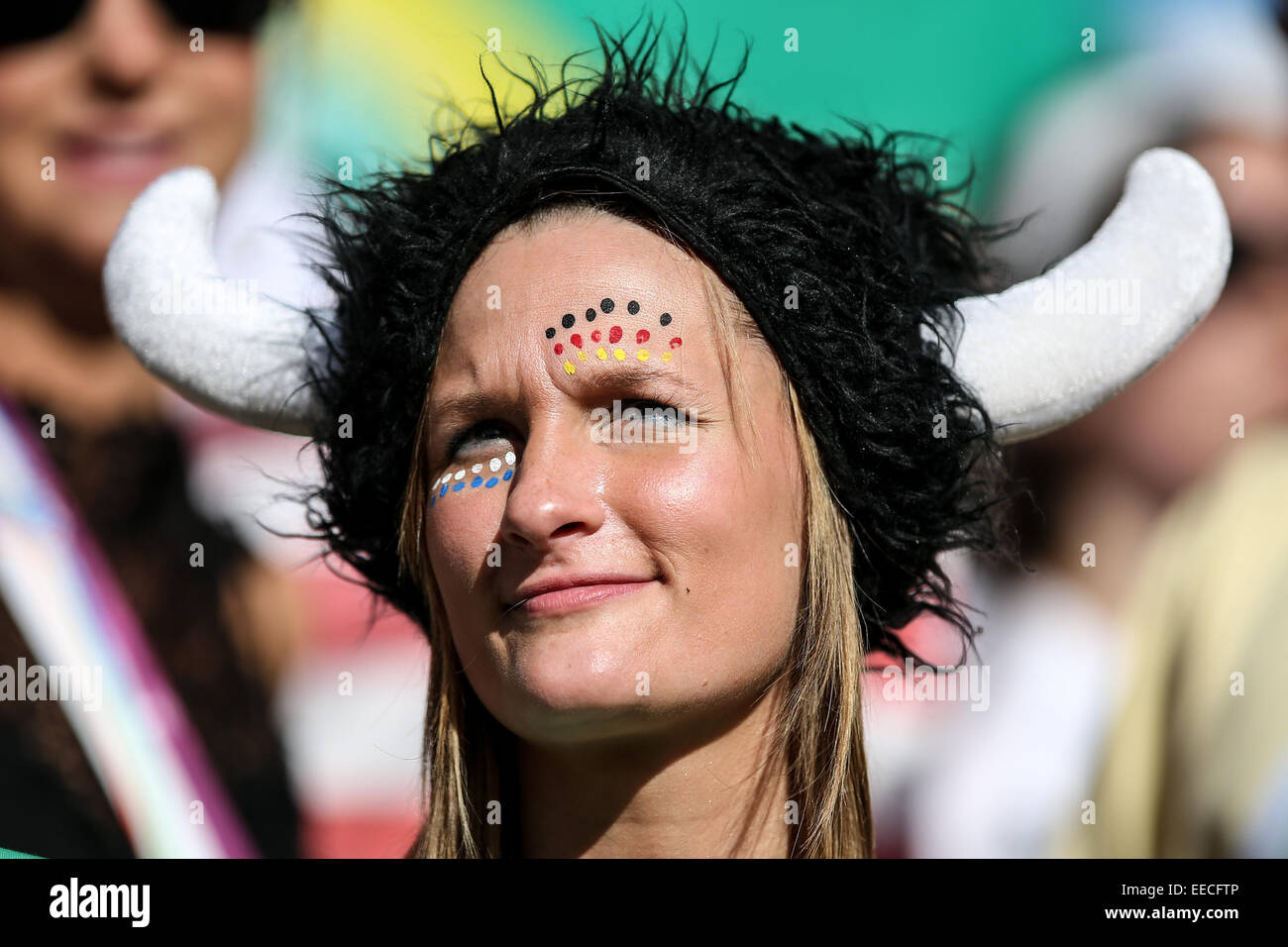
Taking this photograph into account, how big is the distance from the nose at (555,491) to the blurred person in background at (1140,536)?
2161 millimetres

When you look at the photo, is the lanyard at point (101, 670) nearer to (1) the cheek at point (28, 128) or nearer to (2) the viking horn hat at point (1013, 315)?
(1) the cheek at point (28, 128)

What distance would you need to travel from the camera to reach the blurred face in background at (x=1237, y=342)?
3244 millimetres

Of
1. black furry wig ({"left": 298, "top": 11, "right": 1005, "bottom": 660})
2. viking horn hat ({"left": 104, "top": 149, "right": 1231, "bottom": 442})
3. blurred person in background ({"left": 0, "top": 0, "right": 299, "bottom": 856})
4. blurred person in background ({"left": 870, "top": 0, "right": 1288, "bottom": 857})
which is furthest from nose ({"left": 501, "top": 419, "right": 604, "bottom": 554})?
blurred person in background ({"left": 0, "top": 0, "right": 299, "bottom": 856})

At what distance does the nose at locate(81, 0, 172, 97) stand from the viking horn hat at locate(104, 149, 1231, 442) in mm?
1932

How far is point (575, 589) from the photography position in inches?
50.4

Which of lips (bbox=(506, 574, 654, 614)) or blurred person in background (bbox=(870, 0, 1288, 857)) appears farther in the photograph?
blurred person in background (bbox=(870, 0, 1288, 857))

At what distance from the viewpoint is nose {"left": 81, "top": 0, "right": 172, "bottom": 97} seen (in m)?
3.25

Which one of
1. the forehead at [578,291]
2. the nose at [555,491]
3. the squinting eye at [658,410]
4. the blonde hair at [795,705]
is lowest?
the blonde hair at [795,705]

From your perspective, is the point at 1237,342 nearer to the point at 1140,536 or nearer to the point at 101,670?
the point at 1140,536

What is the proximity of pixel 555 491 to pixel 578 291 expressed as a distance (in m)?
0.25

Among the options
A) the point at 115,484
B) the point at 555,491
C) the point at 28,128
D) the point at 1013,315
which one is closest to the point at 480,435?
the point at 555,491

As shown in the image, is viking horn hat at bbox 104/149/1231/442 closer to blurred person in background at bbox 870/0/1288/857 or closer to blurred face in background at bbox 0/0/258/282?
blurred person in background at bbox 870/0/1288/857

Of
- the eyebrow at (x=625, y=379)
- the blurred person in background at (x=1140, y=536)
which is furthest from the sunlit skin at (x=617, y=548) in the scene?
the blurred person in background at (x=1140, y=536)
